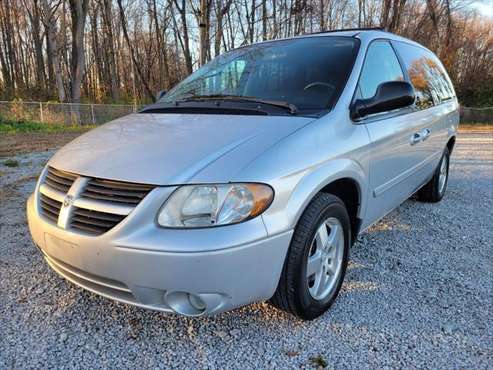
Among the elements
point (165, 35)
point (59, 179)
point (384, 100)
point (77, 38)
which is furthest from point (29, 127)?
point (165, 35)

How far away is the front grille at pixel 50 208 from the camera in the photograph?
1971 mm

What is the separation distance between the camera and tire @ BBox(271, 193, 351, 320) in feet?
6.22

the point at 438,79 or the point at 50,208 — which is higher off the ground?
the point at 438,79

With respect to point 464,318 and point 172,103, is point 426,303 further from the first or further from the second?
point 172,103

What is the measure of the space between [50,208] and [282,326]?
1.44 metres

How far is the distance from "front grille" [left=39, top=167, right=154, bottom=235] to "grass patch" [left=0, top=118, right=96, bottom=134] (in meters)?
12.2

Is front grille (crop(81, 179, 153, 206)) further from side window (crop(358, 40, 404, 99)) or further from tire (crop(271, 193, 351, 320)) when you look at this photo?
side window (crop(358, 40, 404, 99))

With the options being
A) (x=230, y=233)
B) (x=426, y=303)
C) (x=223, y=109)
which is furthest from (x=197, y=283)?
(x=426, y=303)

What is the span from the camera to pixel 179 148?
76.2 inches

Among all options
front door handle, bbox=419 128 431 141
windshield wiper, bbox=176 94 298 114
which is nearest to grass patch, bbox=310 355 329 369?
windshield wiper, bbox=176 94 298 114

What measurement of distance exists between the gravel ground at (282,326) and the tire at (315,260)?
0.14 meters

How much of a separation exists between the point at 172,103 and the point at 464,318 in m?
2.45

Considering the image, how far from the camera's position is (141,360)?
6.08ft

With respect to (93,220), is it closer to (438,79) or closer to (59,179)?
(59,179)
